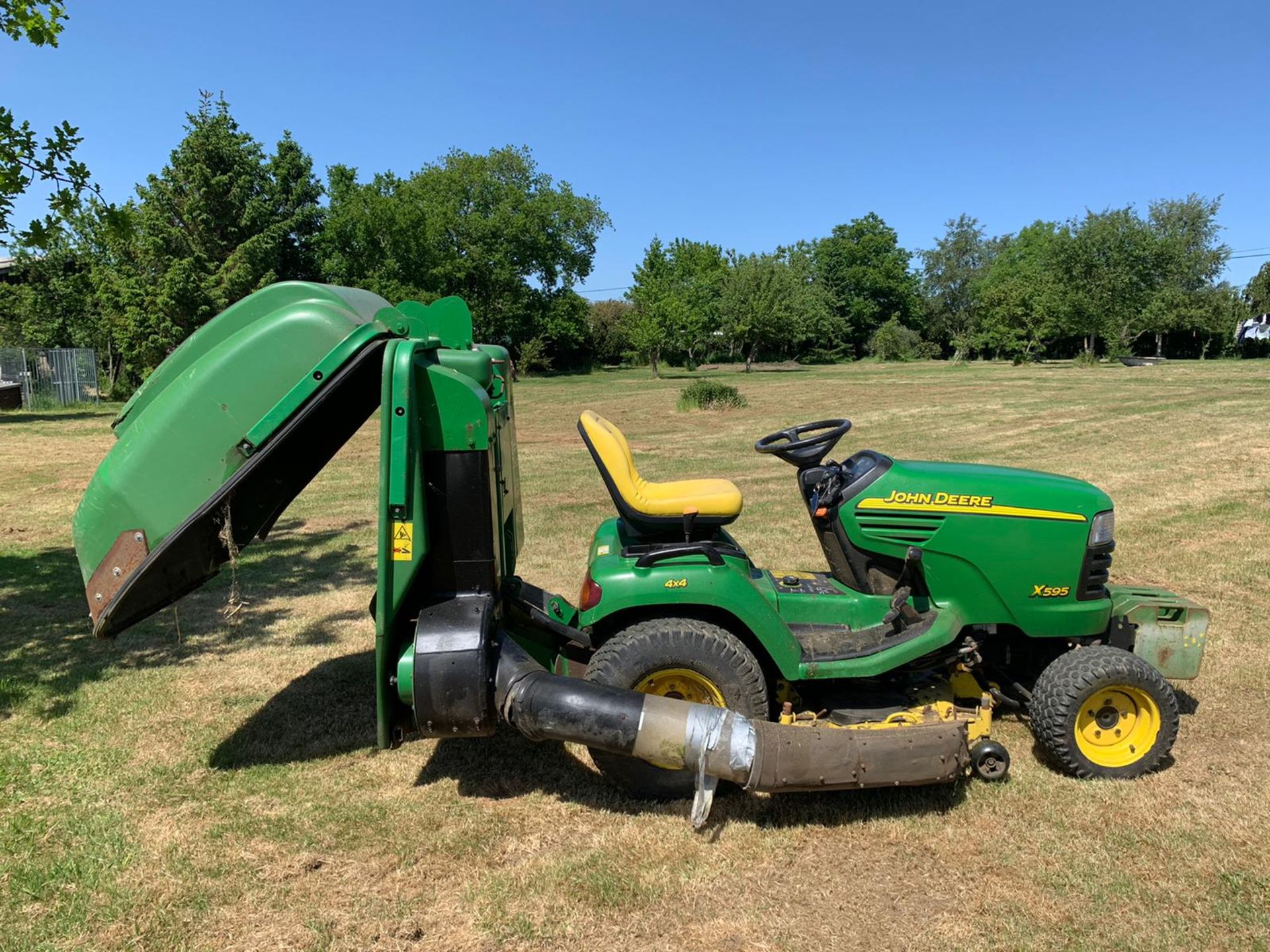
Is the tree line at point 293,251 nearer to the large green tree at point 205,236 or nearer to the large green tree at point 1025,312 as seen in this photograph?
the large green tree at point 205,236

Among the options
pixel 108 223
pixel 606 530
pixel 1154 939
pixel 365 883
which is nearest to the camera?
pixel 1154 939

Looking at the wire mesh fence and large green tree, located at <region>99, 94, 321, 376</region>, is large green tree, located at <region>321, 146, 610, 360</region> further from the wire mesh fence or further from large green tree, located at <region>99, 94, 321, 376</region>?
the wire mesh fence

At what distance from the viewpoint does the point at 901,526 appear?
12.6ft

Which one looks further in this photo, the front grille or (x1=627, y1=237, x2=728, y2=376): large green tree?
(x1=627, y1=237, x2=728, y2=376): large green tree

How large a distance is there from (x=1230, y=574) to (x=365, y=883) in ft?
22.9

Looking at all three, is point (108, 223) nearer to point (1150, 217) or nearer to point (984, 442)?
point (984, 442)

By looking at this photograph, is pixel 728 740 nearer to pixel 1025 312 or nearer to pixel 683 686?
pixel 683 686

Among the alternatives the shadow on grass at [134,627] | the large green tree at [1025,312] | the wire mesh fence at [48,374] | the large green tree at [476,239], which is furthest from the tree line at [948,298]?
the shadow on grass at [134,627]

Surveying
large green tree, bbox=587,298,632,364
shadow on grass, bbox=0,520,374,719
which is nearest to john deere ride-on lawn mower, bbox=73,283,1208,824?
shadow on grass, bbox=0,520,374,719

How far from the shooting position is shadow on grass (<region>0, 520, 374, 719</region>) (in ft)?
16.5

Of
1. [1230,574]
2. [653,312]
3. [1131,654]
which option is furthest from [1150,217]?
[1131,654]

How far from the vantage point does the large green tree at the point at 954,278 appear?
69375mm

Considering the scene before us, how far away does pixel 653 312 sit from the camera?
1827 inches

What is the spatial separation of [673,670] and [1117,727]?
204cm
